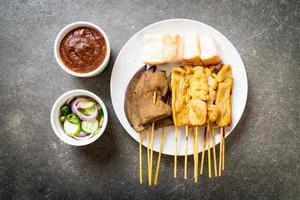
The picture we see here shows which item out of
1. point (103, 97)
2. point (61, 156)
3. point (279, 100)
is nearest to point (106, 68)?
point (103, 97)

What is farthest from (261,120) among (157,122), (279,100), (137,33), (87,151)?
(87,151)

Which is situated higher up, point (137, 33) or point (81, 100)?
point (137, 33)

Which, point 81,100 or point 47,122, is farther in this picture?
point 47,122

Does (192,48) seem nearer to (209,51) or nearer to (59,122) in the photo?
(209,51)

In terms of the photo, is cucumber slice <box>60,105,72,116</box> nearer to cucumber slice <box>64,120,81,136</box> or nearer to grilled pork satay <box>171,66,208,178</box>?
cucumber slice <box>64,120,81,136</box>

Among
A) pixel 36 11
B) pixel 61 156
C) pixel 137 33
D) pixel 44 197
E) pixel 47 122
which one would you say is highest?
pixel 36 11

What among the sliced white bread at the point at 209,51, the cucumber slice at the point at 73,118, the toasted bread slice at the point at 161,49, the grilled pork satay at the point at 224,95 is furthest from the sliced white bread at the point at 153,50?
the cucumber slice at the point at 73,118

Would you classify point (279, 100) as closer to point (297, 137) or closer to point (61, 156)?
point (297, 137)

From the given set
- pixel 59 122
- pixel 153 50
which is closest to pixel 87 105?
pixel 59 122
